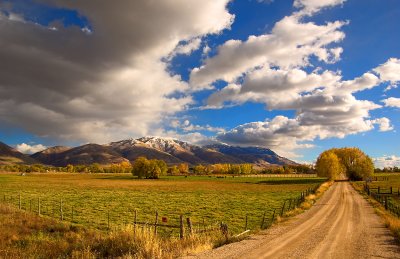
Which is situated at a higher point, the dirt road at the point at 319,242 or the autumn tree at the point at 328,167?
the autumn tree at the point at 328,167

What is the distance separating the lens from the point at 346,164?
154 meters

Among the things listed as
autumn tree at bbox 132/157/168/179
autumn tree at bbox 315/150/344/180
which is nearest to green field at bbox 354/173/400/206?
autumn tree at bbox 315/150/344/180

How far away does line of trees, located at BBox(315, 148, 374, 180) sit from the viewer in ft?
445

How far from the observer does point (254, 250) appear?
1933 cm

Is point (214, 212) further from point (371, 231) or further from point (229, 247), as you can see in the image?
point (229, 247)

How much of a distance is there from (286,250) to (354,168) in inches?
5626

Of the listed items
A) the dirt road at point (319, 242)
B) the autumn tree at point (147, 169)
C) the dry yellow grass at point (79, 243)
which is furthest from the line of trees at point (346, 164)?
the dry yellow grass at point (79, 243)

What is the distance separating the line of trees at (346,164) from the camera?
136m

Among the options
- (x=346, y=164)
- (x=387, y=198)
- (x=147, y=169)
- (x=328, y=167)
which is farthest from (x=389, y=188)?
(x=147, y=169)

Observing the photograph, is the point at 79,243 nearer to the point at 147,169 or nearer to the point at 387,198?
the point at 387,198

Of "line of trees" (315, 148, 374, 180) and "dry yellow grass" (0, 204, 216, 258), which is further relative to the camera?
"line of trees" (315, 148, 374, 180)

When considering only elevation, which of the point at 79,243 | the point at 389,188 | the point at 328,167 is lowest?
the point at 389,188

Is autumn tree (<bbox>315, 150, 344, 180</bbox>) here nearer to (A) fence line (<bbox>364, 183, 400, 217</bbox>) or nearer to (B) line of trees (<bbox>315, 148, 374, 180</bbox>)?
(B) line of trees (<bbox>315, 148, 374, 180</bbox>)

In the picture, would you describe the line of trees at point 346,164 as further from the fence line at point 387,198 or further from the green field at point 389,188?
the fence line at point 387,198
